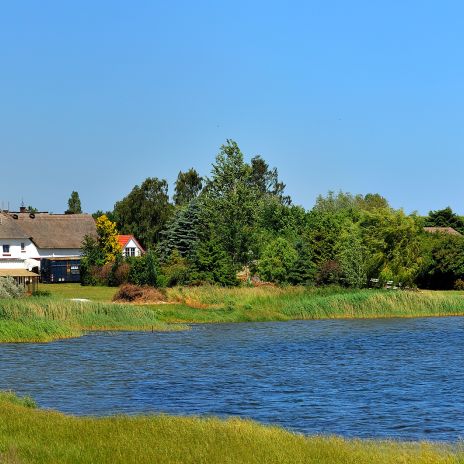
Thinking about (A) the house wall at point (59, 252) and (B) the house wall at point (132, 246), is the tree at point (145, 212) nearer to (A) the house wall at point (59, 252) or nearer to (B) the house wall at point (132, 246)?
(B) the house wall at point (132, 246)

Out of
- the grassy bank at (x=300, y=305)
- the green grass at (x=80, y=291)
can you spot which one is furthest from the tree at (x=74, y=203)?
the grassy bank at (x=300, y=305)

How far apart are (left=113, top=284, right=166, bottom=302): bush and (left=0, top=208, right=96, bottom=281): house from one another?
2948 cm

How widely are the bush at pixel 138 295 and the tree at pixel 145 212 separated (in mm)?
59157

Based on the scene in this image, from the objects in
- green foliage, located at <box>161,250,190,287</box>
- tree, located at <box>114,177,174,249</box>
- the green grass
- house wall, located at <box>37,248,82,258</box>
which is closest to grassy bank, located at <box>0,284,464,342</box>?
the green grass

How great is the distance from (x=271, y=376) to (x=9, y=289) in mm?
29027

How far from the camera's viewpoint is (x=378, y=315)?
71.5 m

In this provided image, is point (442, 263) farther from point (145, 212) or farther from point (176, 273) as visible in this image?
point (145, 212)

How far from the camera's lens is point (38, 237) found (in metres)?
107

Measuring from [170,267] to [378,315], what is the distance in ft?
85.7

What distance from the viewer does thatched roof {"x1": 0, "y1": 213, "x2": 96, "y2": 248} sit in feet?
351

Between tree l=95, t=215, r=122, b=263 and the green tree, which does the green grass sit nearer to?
tree l=95, t=215, r=122, b=263

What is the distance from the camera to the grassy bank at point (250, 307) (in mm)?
60625

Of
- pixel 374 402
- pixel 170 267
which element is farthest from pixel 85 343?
pixel 170 267

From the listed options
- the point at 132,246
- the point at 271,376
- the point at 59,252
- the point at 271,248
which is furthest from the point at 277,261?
the point at 271,376
